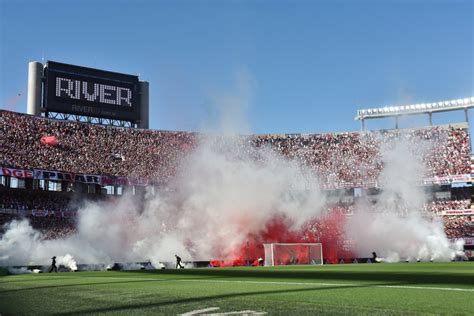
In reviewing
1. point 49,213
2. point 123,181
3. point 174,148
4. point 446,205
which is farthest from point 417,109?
point 49,213

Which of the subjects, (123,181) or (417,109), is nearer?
(123,181)

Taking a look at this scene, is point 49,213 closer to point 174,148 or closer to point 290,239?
point 174,148

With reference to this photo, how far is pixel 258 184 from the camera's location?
44.5 meters

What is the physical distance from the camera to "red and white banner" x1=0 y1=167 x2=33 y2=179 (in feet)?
142

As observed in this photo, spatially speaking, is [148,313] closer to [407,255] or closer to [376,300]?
[376,300]

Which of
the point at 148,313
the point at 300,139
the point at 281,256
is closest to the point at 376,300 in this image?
the point at 148,313

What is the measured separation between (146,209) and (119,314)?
4097 centimetres

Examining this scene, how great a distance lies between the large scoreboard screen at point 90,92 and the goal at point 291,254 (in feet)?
83.5

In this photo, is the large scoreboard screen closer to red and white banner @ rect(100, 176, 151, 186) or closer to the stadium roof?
red and white banner @ rect(100, 176, 151, 186)

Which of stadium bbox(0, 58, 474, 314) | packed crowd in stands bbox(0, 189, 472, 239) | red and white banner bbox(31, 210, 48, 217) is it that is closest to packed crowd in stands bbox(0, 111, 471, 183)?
stadium bbox(0, 58, 474, 314)

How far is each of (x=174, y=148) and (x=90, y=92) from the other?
1093 cm

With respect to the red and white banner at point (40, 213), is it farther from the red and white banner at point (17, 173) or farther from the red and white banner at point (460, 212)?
the red and white banner at point (460, 212)

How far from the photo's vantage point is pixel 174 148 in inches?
2248

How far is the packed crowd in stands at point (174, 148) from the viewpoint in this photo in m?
48.4
